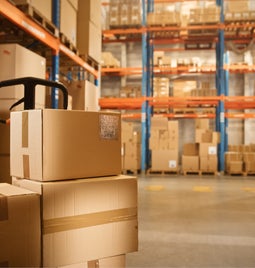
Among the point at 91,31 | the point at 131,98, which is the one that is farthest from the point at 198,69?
the point at 91,31

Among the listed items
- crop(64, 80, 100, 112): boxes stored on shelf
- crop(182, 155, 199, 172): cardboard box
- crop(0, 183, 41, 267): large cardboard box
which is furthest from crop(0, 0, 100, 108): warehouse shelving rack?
crop(182, 155, 199, 172): cardboard box

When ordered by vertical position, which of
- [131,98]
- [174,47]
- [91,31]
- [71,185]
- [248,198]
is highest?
[174,47]

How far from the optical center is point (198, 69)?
12234mm

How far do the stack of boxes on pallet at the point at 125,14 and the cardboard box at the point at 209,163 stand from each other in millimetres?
4893

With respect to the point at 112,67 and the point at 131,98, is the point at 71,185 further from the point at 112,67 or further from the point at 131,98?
the point at 112,67

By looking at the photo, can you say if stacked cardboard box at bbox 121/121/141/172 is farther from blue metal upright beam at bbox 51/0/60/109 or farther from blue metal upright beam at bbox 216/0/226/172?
blue metal upright beam at bbox 51/0/60/109

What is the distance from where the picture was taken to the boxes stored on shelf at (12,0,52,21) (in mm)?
4934

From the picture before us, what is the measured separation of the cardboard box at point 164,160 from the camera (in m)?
11.0

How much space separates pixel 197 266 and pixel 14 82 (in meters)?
2.16

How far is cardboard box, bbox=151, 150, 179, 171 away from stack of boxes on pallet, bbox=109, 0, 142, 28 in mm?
4349

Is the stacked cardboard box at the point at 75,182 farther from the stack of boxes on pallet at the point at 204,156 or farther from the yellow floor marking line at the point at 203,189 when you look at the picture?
the stack of boxes on pallet at the point at 204,156

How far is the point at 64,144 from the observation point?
2.15 m

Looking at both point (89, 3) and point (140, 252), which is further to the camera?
point (89, 3)

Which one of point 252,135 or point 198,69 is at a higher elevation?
point 198,69
